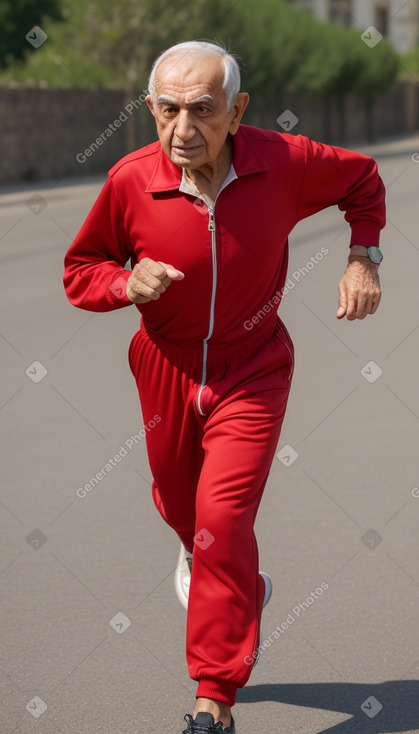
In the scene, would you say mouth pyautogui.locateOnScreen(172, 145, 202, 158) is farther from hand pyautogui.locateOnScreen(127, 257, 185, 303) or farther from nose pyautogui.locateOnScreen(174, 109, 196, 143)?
hand pyautogui.locateOnScreen(127, 257, 185, 303)

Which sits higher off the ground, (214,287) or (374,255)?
(374,255)

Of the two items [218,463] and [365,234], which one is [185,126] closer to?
[365,234]

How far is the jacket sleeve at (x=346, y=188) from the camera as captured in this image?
368 cm

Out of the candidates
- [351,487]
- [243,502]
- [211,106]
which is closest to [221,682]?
[243,502]

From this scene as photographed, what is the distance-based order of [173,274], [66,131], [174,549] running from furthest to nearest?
[66,131]
[174,549]
[173,274]

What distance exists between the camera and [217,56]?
3.42 m

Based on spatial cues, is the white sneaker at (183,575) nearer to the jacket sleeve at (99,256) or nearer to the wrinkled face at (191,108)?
the jacket sleeve at (99,256)

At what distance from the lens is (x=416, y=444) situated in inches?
251

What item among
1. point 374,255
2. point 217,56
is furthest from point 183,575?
point 217,56

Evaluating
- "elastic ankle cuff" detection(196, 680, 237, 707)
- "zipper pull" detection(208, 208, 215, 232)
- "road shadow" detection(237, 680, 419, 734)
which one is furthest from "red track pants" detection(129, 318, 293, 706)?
"road shadow" detection(237, 680, 419, 734)

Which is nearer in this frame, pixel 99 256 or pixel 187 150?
pixel 187 150

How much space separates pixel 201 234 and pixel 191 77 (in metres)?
0.43

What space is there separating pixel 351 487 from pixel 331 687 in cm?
194

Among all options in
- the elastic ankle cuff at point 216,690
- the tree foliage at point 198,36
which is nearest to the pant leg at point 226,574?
the elastic ankle cuff at point 216,690
